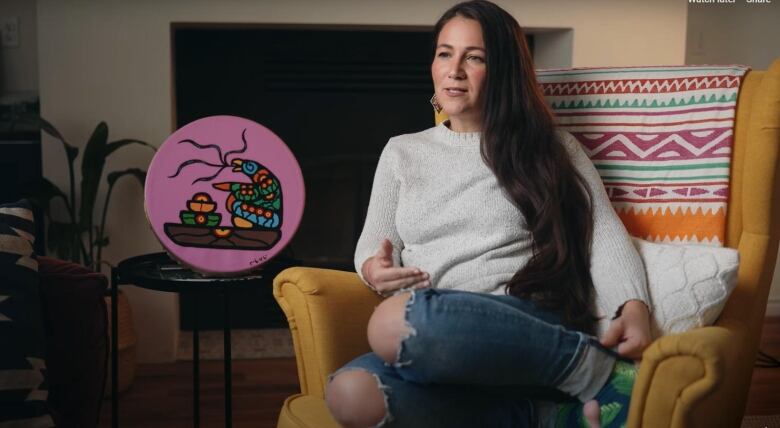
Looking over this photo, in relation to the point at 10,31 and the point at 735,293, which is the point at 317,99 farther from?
the point at 735,293

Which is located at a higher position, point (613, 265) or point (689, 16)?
point (689, 16)

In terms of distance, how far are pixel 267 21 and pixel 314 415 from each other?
1.65m

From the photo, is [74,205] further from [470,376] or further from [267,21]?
[470,376]

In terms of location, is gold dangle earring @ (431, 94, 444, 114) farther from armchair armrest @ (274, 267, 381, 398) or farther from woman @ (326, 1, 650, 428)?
armchair armrest @ (274, 267, 381, 398)

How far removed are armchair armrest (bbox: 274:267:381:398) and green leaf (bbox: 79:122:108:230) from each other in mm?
1232

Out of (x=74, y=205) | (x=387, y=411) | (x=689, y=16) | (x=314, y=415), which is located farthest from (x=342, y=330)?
(x=689, y=16)

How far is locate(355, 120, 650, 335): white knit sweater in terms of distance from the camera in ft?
5.31

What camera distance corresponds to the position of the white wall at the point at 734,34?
345 cm

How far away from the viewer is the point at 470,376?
1.39 metres

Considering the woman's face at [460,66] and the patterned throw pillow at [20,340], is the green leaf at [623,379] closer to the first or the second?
the woman's face at [460,66]

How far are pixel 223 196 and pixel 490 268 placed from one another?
53cm

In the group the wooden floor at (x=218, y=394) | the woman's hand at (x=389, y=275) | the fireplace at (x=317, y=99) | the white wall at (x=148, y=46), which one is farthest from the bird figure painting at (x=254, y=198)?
the fireplace at (x=317, y=99)

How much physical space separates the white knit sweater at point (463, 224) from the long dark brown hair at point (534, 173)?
2cm

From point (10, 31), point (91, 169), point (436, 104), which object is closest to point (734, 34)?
point (436, 104)
